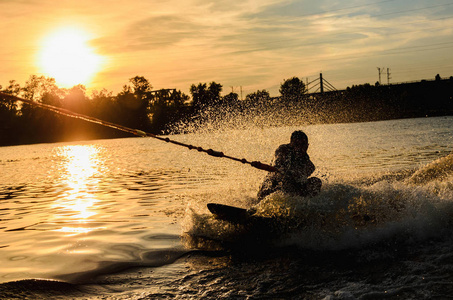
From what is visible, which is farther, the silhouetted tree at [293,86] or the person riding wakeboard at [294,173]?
the silhouetted tree at [293,86]

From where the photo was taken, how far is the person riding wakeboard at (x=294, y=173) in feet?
29.6

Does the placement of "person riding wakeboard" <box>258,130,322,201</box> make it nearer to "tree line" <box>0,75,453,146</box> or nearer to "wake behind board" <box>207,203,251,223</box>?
"wake behind board" <box>207,203,251,223</box>

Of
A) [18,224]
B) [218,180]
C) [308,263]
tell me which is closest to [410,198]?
[308,263]

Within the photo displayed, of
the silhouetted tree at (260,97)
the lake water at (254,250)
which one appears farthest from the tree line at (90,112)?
the lake water at (254,250)

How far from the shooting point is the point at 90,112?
134250mm

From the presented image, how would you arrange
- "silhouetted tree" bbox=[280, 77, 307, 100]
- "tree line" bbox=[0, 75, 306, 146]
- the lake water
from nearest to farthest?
the lake water, "tree line" bbox=[0, 75, 306, 146], "silhouetted tree" bbox=[280, 77, 307, 100]

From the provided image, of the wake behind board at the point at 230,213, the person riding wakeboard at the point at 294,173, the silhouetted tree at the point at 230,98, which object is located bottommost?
the wake behind board at the point at 230,213

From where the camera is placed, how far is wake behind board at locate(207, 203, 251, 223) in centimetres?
818

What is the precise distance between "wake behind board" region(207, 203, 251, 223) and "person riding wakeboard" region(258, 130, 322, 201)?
1216 millimetres

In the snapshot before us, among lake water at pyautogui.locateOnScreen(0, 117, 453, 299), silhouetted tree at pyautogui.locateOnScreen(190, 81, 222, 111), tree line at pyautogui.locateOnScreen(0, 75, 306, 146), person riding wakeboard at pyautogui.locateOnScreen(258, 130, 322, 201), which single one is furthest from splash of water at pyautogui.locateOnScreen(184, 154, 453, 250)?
silhouetted tree at pyautogui.locateOnScreen(190, 81, 222, 111)

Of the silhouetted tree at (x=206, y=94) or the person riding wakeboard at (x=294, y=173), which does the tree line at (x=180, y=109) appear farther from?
the person riding wakeboard at (x=294, y=173)

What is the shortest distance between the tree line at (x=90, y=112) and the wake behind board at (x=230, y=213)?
328ft

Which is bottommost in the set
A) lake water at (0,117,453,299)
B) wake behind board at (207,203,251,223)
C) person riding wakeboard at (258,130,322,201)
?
lake water at (0,117,453,299)

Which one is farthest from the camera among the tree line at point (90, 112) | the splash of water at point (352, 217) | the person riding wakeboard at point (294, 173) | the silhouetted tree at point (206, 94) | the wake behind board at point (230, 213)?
the silhouetted tree at point (206, 94)
